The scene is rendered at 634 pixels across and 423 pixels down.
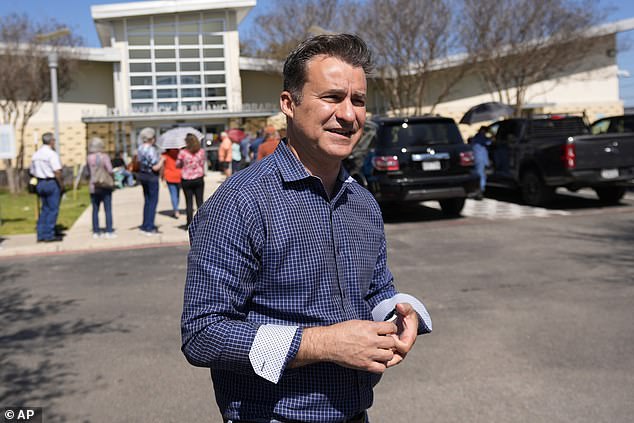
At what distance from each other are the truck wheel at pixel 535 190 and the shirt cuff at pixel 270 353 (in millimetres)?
12940

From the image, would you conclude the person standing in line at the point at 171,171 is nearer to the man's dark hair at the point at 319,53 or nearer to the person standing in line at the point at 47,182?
the person standing in line at the point at 47,182

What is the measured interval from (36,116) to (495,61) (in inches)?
883

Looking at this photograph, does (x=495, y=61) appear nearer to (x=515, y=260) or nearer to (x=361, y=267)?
(x=515, y=260)

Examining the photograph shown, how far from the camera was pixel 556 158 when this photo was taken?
12.9m

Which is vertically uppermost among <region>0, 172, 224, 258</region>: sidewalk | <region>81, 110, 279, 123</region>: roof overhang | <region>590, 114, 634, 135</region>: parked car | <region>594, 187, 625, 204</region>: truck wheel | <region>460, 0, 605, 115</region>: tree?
<region>460, 0, 605, 115</region>: tree

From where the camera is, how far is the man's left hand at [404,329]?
173cm

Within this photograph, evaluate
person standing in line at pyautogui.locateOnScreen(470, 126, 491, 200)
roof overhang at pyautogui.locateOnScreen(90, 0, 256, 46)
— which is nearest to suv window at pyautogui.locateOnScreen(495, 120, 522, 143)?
person standing in line at pyautogui.locateOnScreen(470, 126, 491, 200)

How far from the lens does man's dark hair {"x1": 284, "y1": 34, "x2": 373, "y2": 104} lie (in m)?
1.83

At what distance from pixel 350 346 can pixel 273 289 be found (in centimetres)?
28

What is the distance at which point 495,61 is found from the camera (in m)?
26.1

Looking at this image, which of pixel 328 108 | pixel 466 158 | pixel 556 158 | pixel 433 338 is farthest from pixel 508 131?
pixel 328 108

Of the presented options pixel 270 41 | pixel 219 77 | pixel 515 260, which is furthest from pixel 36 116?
pixel 515 260

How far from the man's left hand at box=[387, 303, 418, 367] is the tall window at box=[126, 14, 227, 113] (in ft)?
107

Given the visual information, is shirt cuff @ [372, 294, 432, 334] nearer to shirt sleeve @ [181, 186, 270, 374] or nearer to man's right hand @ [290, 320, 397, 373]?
man's right hand @ [290, 320, 397, 373]
